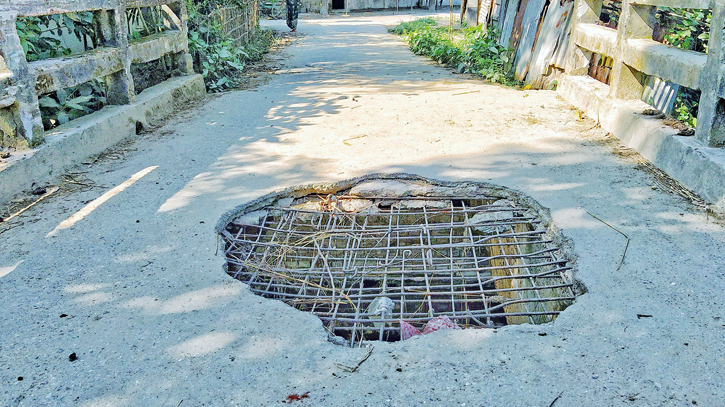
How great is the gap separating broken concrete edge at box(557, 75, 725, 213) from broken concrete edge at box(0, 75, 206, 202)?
13.0 ft

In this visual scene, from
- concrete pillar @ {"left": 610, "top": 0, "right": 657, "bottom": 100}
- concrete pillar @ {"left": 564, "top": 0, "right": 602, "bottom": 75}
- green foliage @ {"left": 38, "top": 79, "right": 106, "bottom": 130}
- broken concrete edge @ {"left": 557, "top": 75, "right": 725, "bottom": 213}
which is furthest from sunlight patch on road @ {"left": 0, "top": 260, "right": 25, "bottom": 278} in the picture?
concrete pillar @ {"left": 564, "top": 0, "right": 602, "bottom": 75}

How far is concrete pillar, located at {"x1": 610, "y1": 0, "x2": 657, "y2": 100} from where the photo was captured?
3992 millimetres

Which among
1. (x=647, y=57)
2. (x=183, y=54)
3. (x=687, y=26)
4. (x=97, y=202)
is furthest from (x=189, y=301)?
(x=687, y=26)

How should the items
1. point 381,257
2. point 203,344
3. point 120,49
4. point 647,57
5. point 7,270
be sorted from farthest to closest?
point 120,49 < point 647,57 < point 381,257 < point 7,270 < point 203,344

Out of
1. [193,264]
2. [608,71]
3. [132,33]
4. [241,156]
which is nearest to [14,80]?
[241,156]

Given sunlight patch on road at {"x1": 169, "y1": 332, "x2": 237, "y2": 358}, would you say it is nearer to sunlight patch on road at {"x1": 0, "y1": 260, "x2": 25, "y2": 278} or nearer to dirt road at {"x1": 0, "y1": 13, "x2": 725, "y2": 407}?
dirt road at {"x1": 0, "y1": 13, "x2": 725, "y2": 407}

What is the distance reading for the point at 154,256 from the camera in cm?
249

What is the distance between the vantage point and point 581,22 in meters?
5.13

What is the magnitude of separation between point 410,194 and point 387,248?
65 cm

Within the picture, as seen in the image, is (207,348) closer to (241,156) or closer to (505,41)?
(241,156)

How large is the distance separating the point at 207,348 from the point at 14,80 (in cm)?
249

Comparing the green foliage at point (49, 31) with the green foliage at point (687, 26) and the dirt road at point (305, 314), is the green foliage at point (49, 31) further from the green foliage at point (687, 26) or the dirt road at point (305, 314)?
the green foliage at point (687, 26)

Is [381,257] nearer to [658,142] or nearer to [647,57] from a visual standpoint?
[658,142]

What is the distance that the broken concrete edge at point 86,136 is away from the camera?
10.4ft
